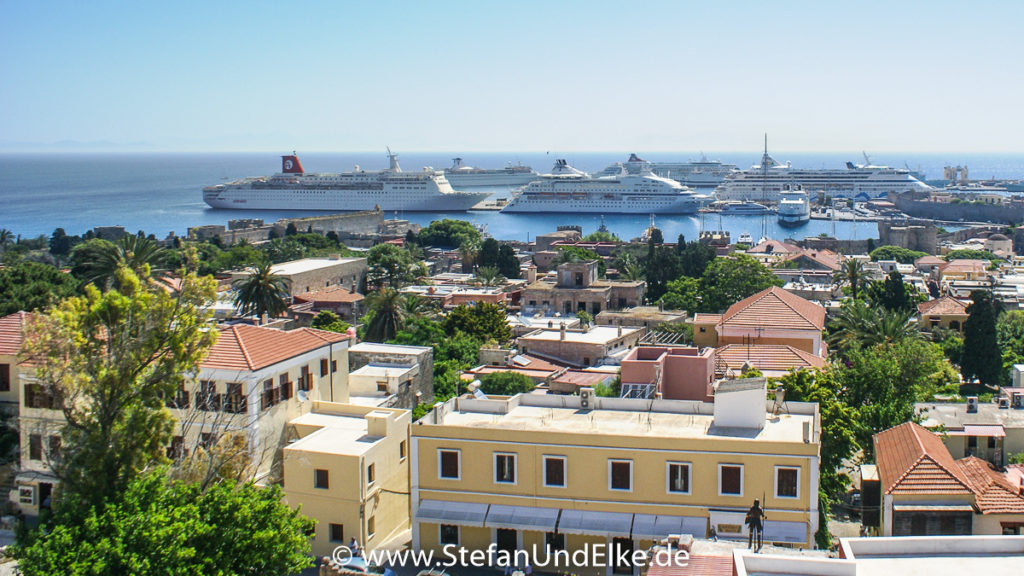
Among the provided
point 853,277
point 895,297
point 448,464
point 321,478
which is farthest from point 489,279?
point 448,464

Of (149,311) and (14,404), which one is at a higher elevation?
(149,311)

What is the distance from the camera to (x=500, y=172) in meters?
151

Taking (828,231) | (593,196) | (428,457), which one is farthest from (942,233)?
(428,457)

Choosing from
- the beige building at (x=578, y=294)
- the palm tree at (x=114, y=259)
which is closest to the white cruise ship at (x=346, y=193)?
the beige building at (x=578, y=294)

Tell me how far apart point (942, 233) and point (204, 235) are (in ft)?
186

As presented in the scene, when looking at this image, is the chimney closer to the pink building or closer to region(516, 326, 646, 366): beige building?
the pink building

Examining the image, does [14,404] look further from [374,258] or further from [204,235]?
[204,235]

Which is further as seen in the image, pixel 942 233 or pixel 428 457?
pixel 942 233

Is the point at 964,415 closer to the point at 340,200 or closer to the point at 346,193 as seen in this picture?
the point at 346,193

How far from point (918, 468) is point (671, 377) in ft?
12.5

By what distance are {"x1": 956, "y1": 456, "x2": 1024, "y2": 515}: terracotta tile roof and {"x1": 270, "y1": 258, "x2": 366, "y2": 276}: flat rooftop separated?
28.3 m

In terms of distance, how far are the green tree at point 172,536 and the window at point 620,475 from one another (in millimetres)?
3706

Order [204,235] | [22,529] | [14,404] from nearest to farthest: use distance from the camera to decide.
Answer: [22,529] < [14,404] < [204,235]

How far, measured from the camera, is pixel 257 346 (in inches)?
565
